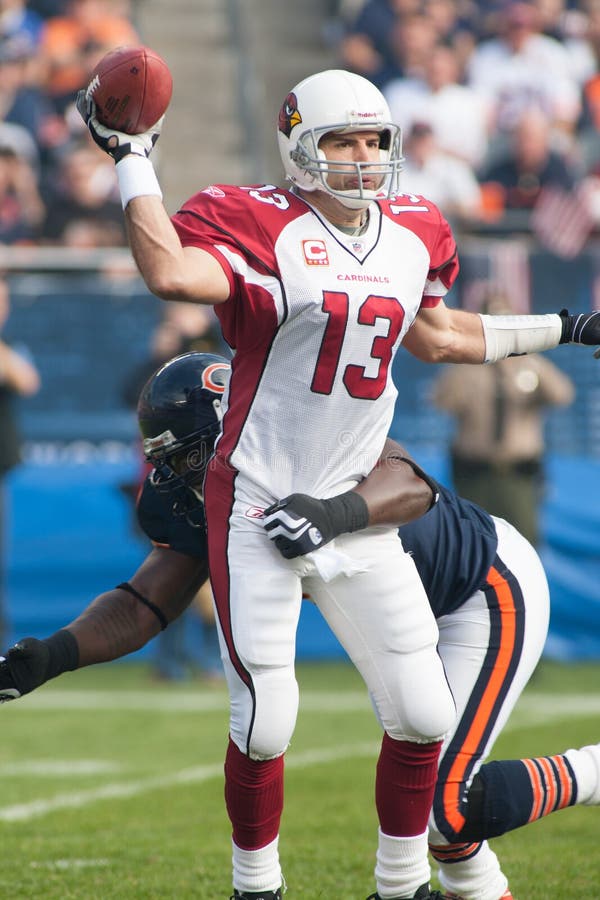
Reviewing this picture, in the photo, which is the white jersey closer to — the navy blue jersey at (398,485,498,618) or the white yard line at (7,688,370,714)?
the navy blue jersey at (398,485,498,618)

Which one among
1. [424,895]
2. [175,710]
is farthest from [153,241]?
[175,710]

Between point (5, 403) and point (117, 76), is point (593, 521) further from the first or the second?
point (117, 76)

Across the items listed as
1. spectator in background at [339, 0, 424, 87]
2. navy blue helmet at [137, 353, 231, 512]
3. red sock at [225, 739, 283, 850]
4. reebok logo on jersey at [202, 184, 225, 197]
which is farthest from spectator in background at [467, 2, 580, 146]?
red sock at [225, 739, 283, 850]

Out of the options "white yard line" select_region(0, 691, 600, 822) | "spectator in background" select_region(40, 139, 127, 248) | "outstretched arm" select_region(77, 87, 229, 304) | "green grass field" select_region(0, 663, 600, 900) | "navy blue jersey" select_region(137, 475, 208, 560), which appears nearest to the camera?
"outstretched arm" select_region(77, 87, 229, 304)

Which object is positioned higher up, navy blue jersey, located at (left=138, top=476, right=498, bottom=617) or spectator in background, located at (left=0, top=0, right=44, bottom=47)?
spectator in background, located at (left=0, top=0, right=44, bottom=47)

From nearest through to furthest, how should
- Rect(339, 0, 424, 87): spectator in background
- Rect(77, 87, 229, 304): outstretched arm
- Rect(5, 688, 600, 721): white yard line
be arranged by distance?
1. Rect(77, 87, 229, 304): outstretched arm
2. Rect(5, 688, 600, 721): white yard line
3. Rect(339, 0, 424, 87): spectator in background

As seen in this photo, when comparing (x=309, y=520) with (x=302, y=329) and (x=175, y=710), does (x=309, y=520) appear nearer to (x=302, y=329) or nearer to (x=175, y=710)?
(x=302, y=329)

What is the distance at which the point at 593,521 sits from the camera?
26.9ft

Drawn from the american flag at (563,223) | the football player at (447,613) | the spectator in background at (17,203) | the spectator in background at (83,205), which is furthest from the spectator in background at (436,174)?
the football player at (447,613)

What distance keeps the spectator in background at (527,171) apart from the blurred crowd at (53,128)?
120 inches

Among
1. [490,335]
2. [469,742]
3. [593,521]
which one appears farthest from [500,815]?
[593,521]

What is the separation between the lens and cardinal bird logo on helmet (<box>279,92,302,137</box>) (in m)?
3.27

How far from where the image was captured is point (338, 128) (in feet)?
10.5

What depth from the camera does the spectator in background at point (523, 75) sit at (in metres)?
11.9
